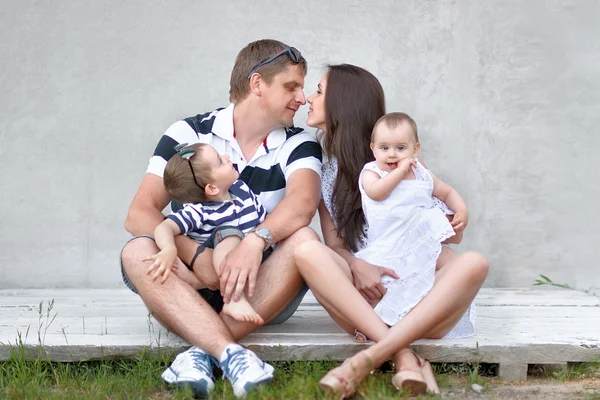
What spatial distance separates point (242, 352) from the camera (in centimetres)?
301

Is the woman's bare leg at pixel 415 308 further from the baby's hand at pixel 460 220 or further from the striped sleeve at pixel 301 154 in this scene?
the striped sleeve at pixel 301 154

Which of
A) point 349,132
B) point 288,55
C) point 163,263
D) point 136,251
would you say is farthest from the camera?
point 288,55

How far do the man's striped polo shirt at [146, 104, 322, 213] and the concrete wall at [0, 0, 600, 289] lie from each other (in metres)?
1.43

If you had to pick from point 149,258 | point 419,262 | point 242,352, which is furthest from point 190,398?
point 419,262

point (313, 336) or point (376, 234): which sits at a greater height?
point (376, 234)

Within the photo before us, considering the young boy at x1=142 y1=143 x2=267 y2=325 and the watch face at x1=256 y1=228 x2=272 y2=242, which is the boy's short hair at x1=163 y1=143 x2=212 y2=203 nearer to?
the young boy at x1=142 y1=143 x2=267 y2=325

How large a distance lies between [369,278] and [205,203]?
720mm

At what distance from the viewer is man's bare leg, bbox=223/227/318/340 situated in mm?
3316

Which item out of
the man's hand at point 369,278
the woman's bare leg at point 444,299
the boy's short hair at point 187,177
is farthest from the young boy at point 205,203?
the woman's bare leg at point 444,299

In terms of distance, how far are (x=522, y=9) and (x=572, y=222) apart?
1318mm

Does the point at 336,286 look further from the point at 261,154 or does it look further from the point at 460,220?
the point at 261,154

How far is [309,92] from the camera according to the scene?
17.0ft

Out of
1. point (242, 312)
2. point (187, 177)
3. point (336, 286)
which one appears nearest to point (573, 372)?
point (336, 286)

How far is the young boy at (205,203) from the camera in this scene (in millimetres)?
3326
